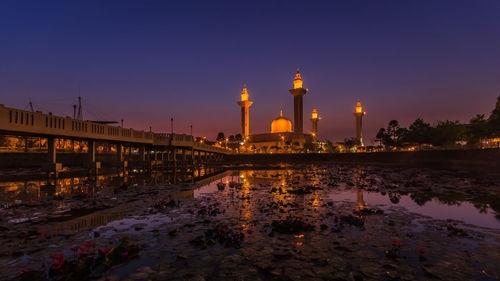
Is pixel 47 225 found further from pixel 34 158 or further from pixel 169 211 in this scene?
pixel 34 158

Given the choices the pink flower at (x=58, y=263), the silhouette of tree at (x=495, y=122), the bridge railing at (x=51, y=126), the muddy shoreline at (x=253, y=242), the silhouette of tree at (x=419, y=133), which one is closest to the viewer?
the pink flower at (x=58, y=263)

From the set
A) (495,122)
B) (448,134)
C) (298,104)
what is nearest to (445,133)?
(448,134)

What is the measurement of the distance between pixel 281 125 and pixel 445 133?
7377 centimetres

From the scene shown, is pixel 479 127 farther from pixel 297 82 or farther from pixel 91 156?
pixel 91 156

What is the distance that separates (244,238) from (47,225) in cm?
659

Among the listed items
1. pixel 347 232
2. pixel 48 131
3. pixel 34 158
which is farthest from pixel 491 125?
pixel 34 158

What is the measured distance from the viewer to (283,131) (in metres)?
132

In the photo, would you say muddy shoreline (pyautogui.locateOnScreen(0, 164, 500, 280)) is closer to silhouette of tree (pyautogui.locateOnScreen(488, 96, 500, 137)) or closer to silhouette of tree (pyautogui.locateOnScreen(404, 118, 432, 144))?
silhouette of tree (pyautogui.locateOnScreen(488, 96, 500, 137))

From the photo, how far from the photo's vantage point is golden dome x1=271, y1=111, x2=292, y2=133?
445 feet

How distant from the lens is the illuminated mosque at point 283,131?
355 ft

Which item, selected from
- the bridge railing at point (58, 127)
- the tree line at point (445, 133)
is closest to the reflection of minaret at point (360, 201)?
the bridge railing at point (58, 127)

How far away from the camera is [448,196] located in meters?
13.3

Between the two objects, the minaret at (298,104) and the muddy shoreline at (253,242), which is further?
the minaret at (298,104)

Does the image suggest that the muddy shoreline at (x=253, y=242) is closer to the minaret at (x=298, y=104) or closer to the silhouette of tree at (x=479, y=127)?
the silhouette of tree at (x=479, y=127)
